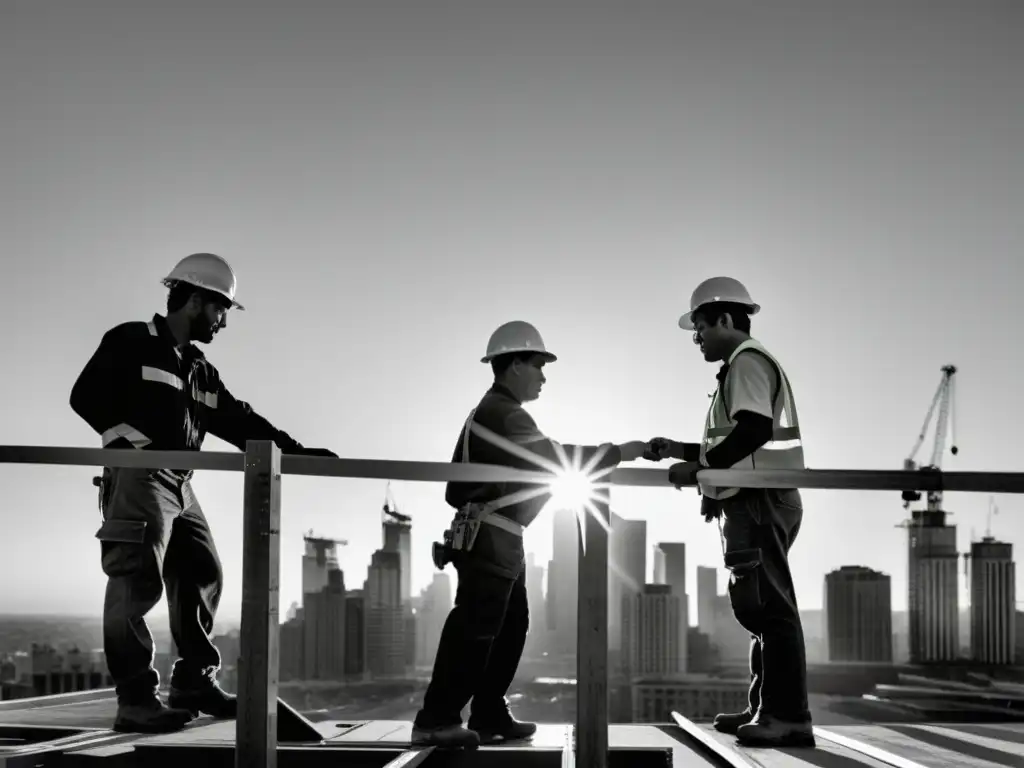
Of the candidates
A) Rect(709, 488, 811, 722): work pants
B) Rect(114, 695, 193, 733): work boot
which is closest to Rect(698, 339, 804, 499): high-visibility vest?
Rect(709, 488, 811, 722): work pants

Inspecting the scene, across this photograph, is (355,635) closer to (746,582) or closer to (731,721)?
(731,721)

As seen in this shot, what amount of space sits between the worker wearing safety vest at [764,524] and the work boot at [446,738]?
4.00ft

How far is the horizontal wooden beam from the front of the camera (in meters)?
4.29

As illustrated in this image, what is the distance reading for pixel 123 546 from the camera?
539cm

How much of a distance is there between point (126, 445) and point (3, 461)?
0.97m

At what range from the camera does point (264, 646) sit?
161 inches

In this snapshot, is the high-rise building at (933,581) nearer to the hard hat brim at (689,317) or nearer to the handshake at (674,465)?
the hard hat brim at (689,317)

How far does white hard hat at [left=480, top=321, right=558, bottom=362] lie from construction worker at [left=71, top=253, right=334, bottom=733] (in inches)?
41.4

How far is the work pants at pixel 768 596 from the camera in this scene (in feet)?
17.0

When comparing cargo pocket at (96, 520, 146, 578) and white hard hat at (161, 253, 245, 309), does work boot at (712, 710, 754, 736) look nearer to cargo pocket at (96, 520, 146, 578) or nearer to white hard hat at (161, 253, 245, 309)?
cargo pocket at (96, 520, 146, 578)

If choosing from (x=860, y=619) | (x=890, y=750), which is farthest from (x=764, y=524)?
(x=860, y=619)

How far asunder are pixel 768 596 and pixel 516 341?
5.68 feet

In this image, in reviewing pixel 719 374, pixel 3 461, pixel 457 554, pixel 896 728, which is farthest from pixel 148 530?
pixel 896 728

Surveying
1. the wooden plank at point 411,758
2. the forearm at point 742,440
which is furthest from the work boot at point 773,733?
the wooden plank at point 411,758
